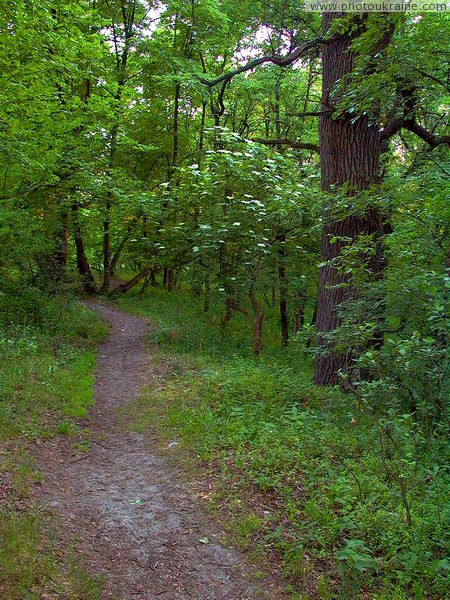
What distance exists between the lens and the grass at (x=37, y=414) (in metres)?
3.16

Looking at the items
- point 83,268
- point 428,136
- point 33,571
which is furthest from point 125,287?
point 33,571

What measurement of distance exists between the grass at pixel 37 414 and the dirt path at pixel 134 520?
0.20 m

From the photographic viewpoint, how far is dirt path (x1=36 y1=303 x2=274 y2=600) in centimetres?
334

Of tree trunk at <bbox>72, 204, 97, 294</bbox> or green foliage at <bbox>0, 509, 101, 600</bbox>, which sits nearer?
green foliage at <bbox>0, 509, 101, 600</bbox>

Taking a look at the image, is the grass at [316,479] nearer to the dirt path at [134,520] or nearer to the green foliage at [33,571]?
the dirt path at [134,520]

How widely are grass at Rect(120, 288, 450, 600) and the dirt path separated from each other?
12.4 inches

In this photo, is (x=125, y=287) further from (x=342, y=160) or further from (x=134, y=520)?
(x=134, y=520)

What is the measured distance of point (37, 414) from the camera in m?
5.96

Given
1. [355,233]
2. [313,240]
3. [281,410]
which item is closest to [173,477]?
[281,410]

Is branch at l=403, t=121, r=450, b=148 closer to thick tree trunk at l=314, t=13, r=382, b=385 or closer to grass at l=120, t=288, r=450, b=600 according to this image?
thick tree trunk at l=314, t=13, r=382, b=385

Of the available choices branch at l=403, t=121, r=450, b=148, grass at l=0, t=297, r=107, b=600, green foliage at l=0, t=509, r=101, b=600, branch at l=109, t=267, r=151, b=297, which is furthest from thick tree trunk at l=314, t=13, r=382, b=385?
branch at l=109, t=267, r=151, b=297

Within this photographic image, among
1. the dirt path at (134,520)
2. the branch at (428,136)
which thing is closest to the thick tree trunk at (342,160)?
the branch at (428,136)

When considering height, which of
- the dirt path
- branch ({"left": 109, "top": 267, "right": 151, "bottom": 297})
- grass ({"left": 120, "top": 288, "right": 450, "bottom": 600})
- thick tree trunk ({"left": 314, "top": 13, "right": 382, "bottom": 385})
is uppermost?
thick tree trunk ({"left": 314, "top": 13, "right": 382, "bottom": 385})

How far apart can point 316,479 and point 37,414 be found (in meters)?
3.84
